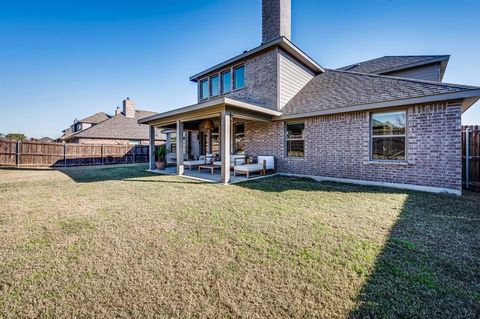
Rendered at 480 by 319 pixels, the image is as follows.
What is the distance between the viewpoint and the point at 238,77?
11.8m

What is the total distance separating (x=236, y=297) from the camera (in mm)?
2016

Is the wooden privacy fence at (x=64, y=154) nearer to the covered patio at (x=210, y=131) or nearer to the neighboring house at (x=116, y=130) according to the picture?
the neighboring house at (x=116, y=130)

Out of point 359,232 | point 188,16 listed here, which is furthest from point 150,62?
point 359,232

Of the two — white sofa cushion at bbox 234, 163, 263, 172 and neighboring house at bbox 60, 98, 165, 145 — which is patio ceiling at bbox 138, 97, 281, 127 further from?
neighboring house at bbox 60, 98, 165, 145

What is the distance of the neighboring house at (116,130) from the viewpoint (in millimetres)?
23891

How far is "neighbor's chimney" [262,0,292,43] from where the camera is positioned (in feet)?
34.4

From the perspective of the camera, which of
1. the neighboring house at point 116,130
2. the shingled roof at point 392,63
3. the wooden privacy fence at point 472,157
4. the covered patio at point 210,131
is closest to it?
the wooden privacy fence at point 472,157

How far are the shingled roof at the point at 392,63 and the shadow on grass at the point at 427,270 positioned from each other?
10191 mm

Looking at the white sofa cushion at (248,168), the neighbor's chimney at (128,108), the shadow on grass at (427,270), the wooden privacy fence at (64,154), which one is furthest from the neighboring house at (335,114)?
the neighbor's chimney at (128,108)

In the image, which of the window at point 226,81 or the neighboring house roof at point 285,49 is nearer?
the neighboring house roof at point 285,49

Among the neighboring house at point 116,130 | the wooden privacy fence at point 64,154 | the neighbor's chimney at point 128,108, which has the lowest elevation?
the wooden privacy fence at point 64,154

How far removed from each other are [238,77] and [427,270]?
37.3 feet

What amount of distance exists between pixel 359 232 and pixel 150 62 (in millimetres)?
15168

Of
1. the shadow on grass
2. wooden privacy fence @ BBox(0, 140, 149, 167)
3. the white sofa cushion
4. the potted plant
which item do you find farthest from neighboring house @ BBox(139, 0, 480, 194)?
wooden privacy fence @ BBox(0, 140, 149, 167)
